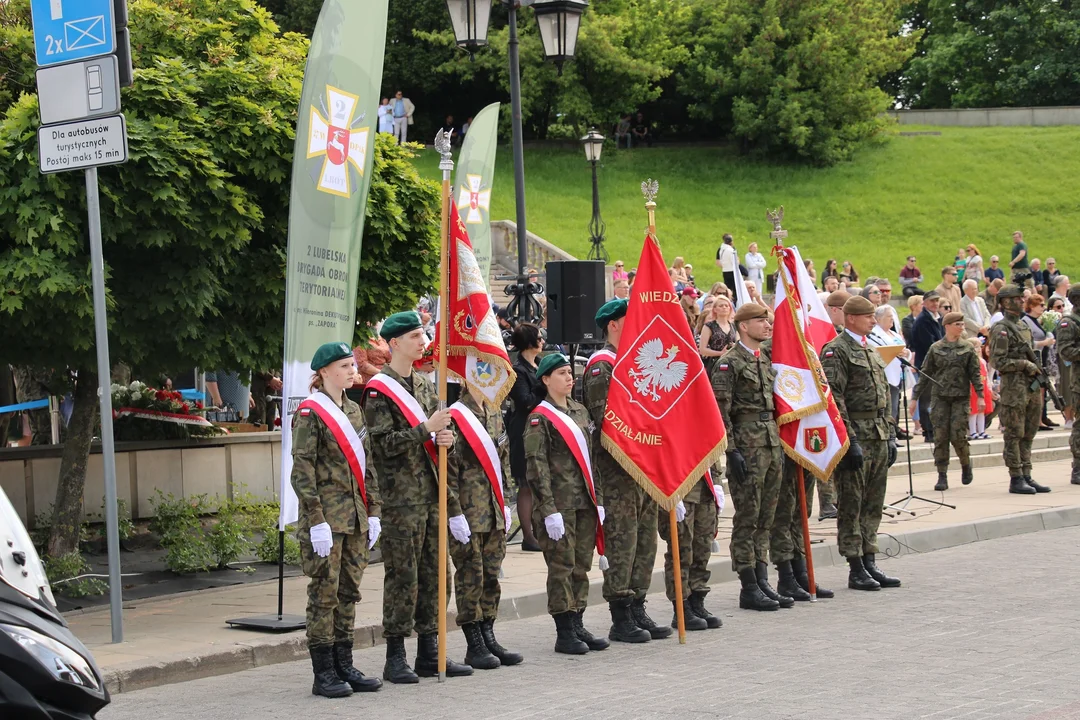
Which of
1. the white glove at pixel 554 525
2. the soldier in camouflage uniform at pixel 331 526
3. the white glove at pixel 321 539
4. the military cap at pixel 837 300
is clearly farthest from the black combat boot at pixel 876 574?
the white glove at pixel 321 539

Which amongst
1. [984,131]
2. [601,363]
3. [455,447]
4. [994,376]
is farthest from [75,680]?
[984,131]

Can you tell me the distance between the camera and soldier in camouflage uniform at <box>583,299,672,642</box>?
Answer: 31.1ft

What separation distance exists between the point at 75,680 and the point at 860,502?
8018 mm

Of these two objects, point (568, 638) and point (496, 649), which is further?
point (568, 638)

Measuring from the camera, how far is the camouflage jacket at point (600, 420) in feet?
31.8

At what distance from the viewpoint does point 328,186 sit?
984cm

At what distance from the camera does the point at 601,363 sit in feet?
33.4

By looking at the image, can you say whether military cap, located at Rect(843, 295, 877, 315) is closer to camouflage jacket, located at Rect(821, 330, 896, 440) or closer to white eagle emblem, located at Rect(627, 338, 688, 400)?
camouflage jacket, located at Rect(821, 330, 896, 440)

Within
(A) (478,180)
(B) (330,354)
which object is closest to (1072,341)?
(A) (478,180)

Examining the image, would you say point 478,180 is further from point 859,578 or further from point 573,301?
point 859,578

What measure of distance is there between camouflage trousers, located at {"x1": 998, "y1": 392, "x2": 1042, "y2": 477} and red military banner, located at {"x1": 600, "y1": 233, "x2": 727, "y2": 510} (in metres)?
7.92

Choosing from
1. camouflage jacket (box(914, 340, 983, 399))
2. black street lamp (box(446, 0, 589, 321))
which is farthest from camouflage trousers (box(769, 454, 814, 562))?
camouflage jacket (box(914, 340, 983, 399))

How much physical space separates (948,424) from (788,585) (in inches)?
264

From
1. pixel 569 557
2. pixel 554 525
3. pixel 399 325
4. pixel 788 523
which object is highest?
pixel 399 325
